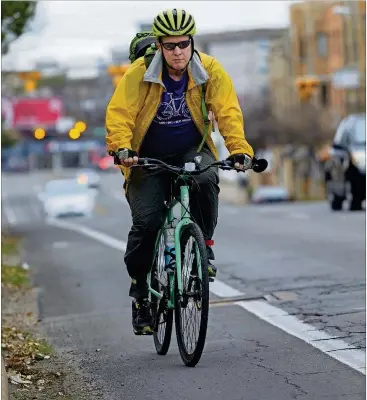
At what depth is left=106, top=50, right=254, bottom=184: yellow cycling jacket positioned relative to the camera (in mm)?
7219

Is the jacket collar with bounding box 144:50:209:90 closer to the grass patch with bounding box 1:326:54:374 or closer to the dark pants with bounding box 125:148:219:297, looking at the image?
the dark pants with bounding box 125:148:219:297

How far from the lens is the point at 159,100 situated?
7.30 m

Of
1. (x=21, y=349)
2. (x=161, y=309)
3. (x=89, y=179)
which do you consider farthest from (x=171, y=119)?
(x=89, y=179)

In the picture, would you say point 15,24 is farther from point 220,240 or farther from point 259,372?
point 259,372

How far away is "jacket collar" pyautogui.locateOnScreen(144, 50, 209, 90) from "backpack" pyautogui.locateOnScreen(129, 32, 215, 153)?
0.27ft

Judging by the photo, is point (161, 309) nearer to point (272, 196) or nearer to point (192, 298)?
point (192, 298)

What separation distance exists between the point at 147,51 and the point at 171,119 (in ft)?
1.41

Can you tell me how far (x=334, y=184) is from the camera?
25359 mm

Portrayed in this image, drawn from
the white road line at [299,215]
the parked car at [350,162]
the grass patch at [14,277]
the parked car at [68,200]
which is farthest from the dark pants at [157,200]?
the parked car at [68,200]

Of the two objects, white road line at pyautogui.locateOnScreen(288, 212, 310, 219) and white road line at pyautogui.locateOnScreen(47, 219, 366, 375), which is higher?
white road line at pyautogui.locateOnScreen(47, 219, 366, 375)

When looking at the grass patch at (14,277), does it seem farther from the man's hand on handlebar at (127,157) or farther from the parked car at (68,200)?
the parked car at (68,200)

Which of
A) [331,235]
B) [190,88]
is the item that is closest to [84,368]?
[190,88]

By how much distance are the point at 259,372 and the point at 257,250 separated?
8.77 meters

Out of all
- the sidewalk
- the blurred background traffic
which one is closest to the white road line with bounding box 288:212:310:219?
the blurred background traffic
